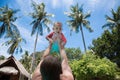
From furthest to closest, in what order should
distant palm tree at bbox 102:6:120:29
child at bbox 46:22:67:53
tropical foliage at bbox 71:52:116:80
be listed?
distant palm tree at bbox 102:6:120:29 → tropical foliage at bbox 71:52:116:80 → child at bbox 46:22:67:53

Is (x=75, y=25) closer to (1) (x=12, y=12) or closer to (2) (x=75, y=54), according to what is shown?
(1) (x=12, y=12)

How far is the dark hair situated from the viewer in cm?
219

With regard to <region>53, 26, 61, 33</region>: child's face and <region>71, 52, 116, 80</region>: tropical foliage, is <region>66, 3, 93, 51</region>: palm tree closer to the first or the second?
<region>71, 52, 116, 80</region>: tropical foliage

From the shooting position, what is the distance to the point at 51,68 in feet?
7.20

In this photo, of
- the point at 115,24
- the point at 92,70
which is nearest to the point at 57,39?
the point at 92,70

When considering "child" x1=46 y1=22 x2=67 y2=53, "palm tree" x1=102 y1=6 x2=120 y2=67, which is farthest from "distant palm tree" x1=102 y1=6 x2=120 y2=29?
"child" x1=46 y1=22 x2=67 y2=53

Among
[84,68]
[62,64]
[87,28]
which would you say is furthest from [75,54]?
[62,64]

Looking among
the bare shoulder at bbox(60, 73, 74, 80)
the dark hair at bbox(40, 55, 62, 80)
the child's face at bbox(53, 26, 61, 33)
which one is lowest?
the bare shoulder at bbox(60, 73, 74, 80)

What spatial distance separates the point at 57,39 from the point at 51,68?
2.10 feet

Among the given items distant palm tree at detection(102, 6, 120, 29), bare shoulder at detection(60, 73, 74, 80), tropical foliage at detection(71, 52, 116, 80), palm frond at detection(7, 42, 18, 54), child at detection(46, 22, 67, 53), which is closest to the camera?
bare shoulder at detection(60, 73, 74, 80)

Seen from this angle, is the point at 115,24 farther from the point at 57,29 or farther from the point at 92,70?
the point at 57,29

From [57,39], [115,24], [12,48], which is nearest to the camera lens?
[57,39]

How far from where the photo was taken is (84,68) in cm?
4062

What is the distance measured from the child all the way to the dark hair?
1.18 feet
